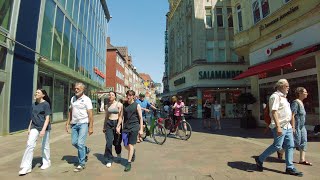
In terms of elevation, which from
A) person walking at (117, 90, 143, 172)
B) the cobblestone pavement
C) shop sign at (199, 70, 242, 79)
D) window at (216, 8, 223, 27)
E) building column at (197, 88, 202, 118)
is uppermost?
window at (216, 8, 223, 27)

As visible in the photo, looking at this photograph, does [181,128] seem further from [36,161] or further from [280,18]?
[280,18]

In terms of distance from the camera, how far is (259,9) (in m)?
16.6

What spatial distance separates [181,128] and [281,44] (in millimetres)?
6494

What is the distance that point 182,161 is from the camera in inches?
289

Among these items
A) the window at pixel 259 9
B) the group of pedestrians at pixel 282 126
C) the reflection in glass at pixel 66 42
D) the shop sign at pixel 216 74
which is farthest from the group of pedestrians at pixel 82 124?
the shop sign at pixel 216 74

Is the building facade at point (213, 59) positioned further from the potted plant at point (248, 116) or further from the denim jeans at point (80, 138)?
the denim jeans at point (80, 138)

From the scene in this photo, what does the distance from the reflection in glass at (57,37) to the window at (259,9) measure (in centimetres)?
1252

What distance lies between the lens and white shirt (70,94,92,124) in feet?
21.3

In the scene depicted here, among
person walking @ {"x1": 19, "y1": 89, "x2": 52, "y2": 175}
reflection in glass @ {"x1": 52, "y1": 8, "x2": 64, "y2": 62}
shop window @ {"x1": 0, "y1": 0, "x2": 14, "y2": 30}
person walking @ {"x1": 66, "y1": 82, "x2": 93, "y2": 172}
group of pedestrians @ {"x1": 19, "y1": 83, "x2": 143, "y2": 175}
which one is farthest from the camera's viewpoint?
reflection in glass @ {"x1": 52, "y1": 8, "x2": 64, "y2": 62}

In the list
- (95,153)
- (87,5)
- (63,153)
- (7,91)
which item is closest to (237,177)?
(95,153)

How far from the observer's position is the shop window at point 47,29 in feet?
57.5

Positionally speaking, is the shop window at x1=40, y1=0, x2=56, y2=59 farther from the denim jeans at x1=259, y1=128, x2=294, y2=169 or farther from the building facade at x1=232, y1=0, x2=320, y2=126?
the denim jeans at x1=259, y1=128, x2=294, y2=169

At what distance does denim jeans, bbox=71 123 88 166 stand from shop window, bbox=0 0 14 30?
28.4 feet

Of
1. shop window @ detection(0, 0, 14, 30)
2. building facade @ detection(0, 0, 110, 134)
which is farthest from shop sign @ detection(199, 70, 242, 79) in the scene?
shop window @ detection(0, 0, 14, 30)
